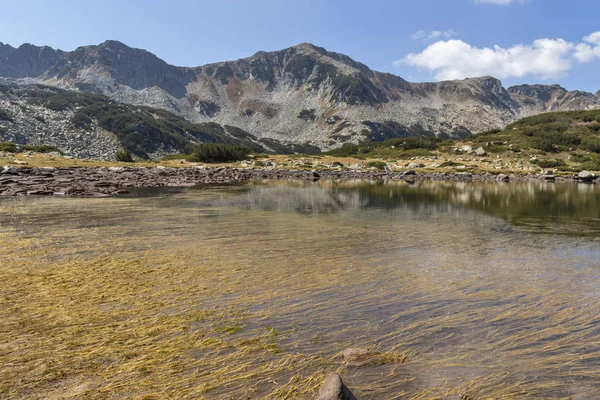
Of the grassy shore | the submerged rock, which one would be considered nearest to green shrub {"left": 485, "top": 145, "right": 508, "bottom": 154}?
the grassy shore

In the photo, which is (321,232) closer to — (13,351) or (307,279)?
(307,279)

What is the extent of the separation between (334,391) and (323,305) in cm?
362

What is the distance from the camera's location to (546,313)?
325 inches

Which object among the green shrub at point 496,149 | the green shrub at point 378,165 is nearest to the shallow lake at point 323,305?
the green shrub at point 378,165

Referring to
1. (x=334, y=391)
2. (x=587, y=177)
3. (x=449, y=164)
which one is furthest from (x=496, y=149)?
(x=334, y=391)

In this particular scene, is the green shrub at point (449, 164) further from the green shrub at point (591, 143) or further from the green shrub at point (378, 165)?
the green shrub at point (591, 143)

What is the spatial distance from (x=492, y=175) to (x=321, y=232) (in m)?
67.4

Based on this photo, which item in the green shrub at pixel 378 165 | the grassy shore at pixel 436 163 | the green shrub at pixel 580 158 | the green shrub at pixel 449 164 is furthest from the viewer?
the green shrub at pixel 449 164

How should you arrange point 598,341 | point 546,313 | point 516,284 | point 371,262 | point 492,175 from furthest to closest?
point 492,175 → point 371,262 → point 516,284 → point 546,313 → point 598,341

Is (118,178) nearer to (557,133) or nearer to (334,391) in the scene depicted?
(334,391)

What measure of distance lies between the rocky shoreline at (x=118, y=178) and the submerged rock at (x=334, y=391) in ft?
117

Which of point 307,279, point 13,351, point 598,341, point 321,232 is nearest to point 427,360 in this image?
point 598,341

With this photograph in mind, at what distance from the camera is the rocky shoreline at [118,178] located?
36844 millimetres

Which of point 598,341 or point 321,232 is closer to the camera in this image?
point 598,341
